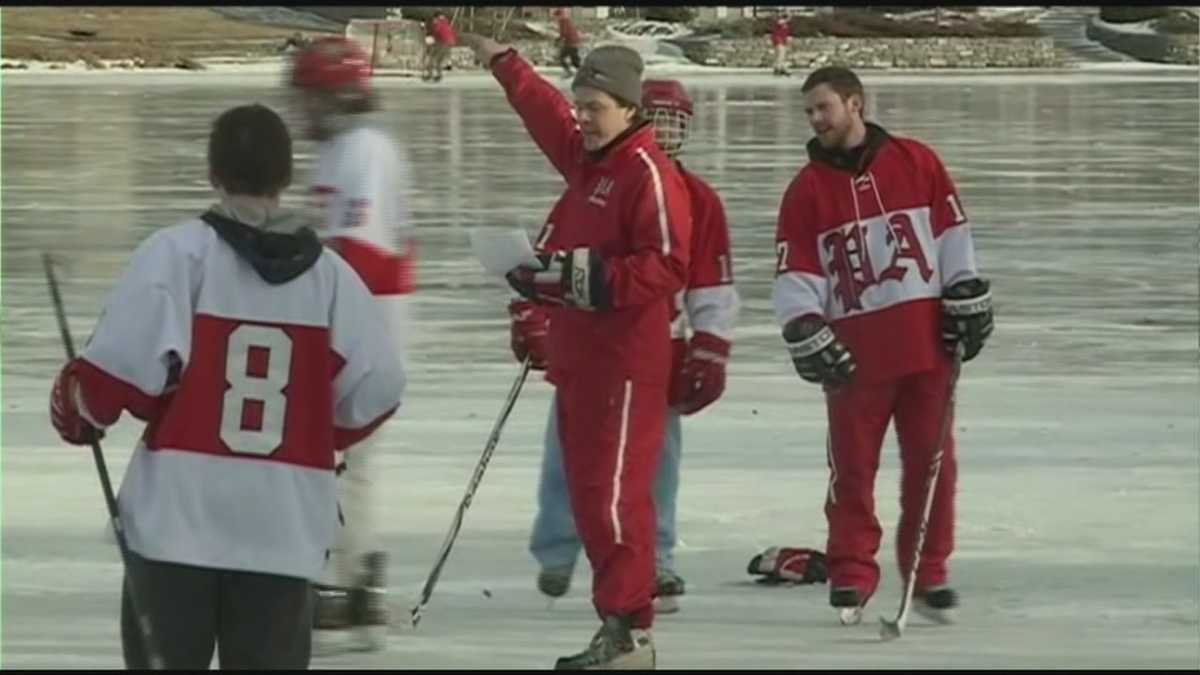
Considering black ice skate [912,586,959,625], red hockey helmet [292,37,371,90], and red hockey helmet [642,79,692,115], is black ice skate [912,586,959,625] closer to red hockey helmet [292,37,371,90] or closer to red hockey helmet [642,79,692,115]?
red hockey helmet [642,79,692,115]

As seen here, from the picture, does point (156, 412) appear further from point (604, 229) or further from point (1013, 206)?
point (1013, 206)

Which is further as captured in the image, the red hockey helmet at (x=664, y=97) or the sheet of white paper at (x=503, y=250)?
the red hockey helmet at (x=664, y=97)

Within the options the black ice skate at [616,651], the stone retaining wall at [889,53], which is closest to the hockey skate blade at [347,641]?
the black ice skate at [616,651]

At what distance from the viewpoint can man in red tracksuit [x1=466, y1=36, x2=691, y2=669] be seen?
20.5 ft

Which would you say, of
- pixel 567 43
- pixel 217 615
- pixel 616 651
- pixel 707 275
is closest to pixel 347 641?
pixel 616 651

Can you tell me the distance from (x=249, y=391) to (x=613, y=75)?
1.83 meters

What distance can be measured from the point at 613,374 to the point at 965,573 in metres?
1.67

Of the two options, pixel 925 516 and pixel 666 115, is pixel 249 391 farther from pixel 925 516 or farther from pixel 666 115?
pixel 925 516

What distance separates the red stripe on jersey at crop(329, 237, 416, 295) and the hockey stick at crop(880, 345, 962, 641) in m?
1.46

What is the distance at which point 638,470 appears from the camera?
20.8ft

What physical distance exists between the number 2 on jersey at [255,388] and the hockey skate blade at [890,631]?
7.72 ft

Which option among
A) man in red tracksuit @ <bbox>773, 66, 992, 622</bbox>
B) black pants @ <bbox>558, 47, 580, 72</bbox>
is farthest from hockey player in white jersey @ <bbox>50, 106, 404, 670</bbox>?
black pants @ <bbox>558, 47, 580, 72</bbox>

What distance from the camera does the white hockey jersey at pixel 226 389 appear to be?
4.81m

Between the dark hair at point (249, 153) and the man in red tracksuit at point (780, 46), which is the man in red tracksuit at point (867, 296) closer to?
the dark hair at point (249, 153)
